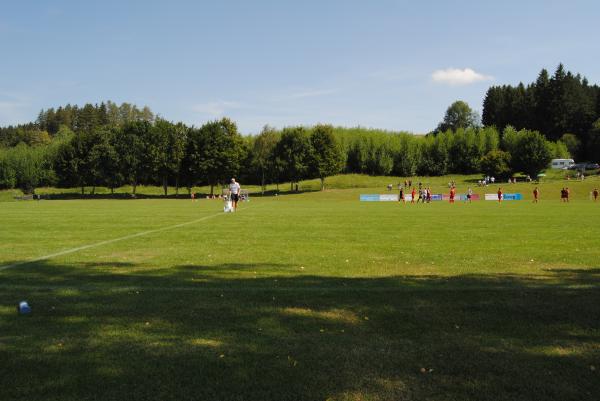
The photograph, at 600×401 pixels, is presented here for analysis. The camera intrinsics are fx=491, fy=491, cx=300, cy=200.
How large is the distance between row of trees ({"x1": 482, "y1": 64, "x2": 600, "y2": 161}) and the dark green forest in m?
0.27

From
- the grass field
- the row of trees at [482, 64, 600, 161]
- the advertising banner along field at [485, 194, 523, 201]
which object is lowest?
the advertising banner along field at [485, 194, 523, 201]

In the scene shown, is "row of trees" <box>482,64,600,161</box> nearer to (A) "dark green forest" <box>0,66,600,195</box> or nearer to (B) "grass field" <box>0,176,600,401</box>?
(A) "dark green forest" <box>0,66,600,195</box>

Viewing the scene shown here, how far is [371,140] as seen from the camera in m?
119

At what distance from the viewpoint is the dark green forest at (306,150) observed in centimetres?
8831

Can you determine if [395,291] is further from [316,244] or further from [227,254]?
[316,244]

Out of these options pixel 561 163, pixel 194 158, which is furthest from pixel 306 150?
pixel 561 163

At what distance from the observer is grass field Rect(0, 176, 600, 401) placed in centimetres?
454

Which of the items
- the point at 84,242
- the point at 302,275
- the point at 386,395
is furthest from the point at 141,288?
the point at 84,242

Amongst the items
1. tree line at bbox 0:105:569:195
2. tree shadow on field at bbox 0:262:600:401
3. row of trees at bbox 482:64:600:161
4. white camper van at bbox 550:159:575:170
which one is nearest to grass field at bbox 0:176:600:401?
tree shadow on field at bbox 0:262:600:401

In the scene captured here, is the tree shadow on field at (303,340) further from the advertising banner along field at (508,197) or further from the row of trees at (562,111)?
the row of trees at (562,111)

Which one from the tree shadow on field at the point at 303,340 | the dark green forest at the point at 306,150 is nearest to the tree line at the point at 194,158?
the dark green forest at the point at 306,150

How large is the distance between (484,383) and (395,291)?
384 cm

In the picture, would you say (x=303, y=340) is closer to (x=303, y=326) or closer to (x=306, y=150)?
(x=303, y=326)

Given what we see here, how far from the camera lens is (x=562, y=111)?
128750mm
